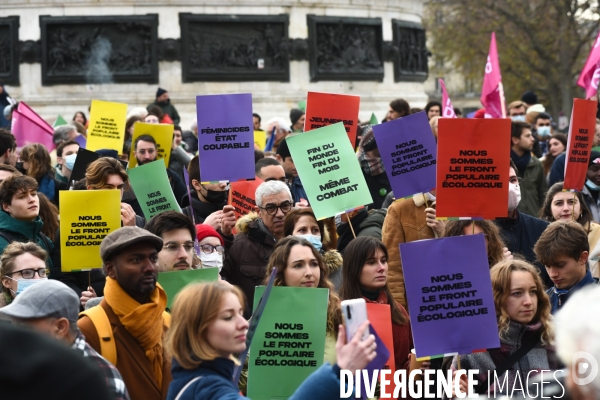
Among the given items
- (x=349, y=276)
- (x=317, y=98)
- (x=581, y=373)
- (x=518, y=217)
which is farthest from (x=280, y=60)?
(x=581, y=373)

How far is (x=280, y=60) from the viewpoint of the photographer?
2184cm

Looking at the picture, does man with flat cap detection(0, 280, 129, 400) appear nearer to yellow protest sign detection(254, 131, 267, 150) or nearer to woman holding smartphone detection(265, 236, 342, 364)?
woman holding smartphone detection(265, 236, 342, 364)

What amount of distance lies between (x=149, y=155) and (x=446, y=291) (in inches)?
216

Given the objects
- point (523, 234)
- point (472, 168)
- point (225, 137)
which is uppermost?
point (225, 137)

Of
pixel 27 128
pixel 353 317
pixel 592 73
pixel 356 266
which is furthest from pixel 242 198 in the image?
pixel 592 73

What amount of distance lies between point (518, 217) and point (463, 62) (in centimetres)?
3792

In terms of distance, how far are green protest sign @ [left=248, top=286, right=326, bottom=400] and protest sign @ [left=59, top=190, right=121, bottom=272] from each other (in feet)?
7.42

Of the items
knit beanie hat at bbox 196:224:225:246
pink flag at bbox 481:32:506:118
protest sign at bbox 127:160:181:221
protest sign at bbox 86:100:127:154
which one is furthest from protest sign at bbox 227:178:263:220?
pink flag at bbox 481:32:506:118

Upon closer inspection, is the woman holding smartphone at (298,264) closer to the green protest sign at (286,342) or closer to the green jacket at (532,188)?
the green protest sign at (286,342)

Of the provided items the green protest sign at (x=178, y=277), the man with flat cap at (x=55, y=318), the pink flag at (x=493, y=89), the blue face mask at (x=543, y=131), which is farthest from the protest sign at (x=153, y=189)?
the blue face mask at (x=543, y=131)

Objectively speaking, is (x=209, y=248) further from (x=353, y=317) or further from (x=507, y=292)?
(x=353, y=317)

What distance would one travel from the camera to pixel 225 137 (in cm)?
876

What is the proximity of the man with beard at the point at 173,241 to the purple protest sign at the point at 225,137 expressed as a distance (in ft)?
7.68

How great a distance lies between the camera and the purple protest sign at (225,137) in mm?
8648
